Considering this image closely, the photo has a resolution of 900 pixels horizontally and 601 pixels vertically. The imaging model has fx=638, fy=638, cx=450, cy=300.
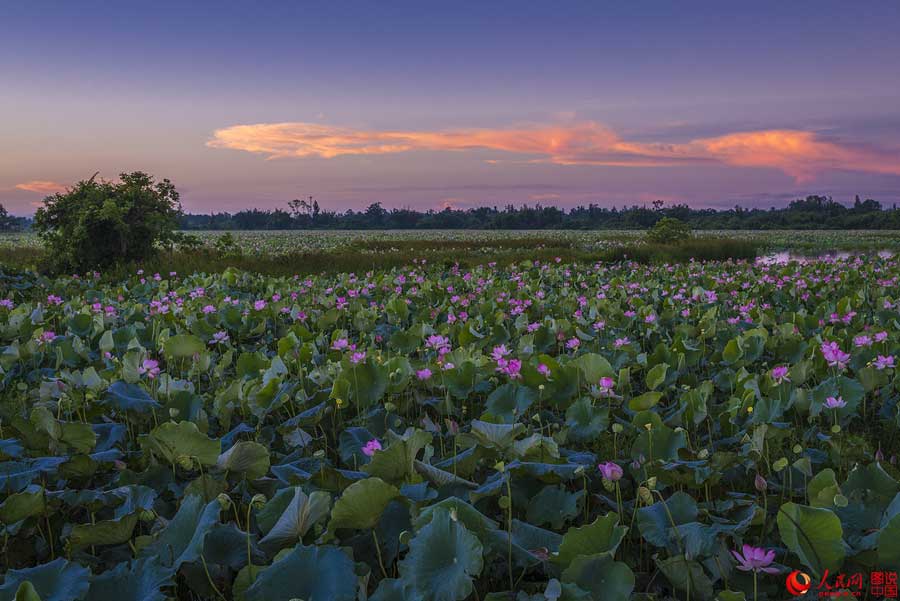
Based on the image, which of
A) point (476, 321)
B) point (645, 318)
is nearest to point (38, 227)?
point (476, 321)

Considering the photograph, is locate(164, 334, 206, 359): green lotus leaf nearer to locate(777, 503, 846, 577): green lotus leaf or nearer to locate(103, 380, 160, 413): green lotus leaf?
locate(103, 380, 160, 413): green lotus leaf

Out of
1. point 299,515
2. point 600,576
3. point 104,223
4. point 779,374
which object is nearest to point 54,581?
point 299,515

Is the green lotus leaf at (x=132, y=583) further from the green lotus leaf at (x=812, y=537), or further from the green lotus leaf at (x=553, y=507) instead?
the green lotus leaf at (x=812, y=537)

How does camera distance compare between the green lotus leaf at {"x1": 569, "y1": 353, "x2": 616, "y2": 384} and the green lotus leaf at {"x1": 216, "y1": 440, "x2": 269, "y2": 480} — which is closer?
the green lotus leaf at {"x1": 216, "y1": 440, "x2": 269, "y2": 480}

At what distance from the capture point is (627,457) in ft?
9.45

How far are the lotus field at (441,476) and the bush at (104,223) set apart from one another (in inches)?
316

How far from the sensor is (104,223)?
11.9 meters

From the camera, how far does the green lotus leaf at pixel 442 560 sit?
60.3 inches

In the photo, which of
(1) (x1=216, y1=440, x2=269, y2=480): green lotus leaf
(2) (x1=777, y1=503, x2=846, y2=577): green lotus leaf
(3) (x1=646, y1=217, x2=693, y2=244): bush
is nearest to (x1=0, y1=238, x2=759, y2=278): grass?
(3) (x1=646, y1=217, x2=693, y2=244): bush

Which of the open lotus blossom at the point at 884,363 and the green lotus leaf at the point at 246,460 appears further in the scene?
the open lotus blossom at the point at 884,363

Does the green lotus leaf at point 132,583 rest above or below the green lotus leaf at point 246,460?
below

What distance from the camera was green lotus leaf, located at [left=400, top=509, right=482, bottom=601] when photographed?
153cm

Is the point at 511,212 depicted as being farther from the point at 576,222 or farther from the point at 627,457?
the point at 627,457

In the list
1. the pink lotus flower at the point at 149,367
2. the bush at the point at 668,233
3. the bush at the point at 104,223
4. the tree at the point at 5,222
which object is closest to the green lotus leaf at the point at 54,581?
the pink lotus flower at the point at 149,367
